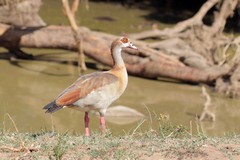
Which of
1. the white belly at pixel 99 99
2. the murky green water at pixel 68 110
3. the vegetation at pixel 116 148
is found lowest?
the murky green water at pixel 68 110

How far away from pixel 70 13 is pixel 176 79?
2169mm

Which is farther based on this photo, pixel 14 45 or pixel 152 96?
pixel 14 45

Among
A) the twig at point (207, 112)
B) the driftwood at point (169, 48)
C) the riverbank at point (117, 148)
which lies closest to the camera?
the riverbank at point (117, 148)

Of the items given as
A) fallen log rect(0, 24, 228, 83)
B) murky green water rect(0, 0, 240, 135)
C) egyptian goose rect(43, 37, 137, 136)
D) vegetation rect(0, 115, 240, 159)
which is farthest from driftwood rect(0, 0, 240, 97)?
vegetation rect(0, 115, 240, 159)

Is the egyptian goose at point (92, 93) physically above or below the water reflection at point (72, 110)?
above

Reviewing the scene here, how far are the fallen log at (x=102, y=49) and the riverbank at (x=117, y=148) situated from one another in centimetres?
631

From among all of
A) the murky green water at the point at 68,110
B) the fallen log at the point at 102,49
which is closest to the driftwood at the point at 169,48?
the fallen log at the point at 102,49

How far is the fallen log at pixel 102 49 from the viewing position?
37.1 feet

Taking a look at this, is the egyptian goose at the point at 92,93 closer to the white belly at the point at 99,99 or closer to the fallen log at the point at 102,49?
the white belly at the point at 99,99

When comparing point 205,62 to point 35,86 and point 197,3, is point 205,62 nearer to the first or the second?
point 35,86

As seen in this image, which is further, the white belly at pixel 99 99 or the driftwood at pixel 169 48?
the driftwood at pixel 169 48

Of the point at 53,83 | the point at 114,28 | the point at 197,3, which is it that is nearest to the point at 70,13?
the point at 53,83

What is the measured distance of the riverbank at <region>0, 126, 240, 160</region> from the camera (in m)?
4.39

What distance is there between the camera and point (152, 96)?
1055cm
